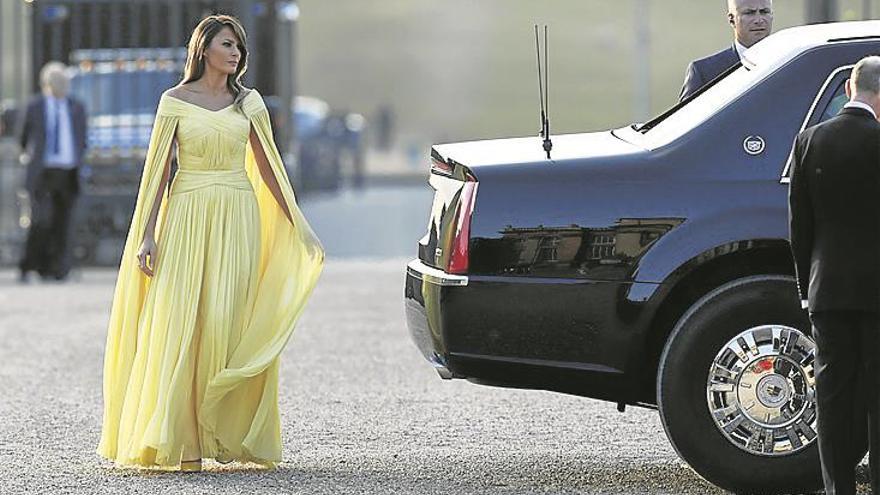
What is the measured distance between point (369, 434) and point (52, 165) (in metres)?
9.67

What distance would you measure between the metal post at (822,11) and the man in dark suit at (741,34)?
9.03m

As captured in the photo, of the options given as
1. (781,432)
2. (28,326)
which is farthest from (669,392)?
(28,326)

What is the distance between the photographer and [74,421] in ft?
30.4

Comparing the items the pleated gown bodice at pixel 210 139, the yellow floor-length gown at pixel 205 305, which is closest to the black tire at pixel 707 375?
the yellow floor-length gown at pixel 205 305

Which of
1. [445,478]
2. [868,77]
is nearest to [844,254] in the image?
[868,77]

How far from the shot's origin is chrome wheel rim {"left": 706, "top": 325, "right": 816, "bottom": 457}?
695cm

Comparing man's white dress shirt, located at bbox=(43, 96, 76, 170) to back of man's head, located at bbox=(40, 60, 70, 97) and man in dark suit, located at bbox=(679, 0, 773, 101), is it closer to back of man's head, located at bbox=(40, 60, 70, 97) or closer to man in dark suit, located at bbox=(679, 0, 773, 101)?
back of man's head, located at bbox=(40, 60, 70, 97)

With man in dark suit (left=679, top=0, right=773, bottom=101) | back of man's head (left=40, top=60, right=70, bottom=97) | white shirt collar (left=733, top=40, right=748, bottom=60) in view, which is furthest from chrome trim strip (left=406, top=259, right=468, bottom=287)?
back of man's head (left=40, top=60, right=70, bottom=97)

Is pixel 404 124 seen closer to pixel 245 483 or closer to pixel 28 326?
pixel 28 326

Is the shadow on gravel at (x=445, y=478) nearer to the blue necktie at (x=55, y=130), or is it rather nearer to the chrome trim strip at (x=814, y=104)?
the chrome trim strip at (x=814, y=104)

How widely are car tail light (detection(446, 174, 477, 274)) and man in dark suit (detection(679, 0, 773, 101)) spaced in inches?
73.1

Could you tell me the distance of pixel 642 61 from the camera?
4066 cm

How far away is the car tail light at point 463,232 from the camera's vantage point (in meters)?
7.18

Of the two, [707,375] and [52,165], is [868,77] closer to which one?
[707,375]
